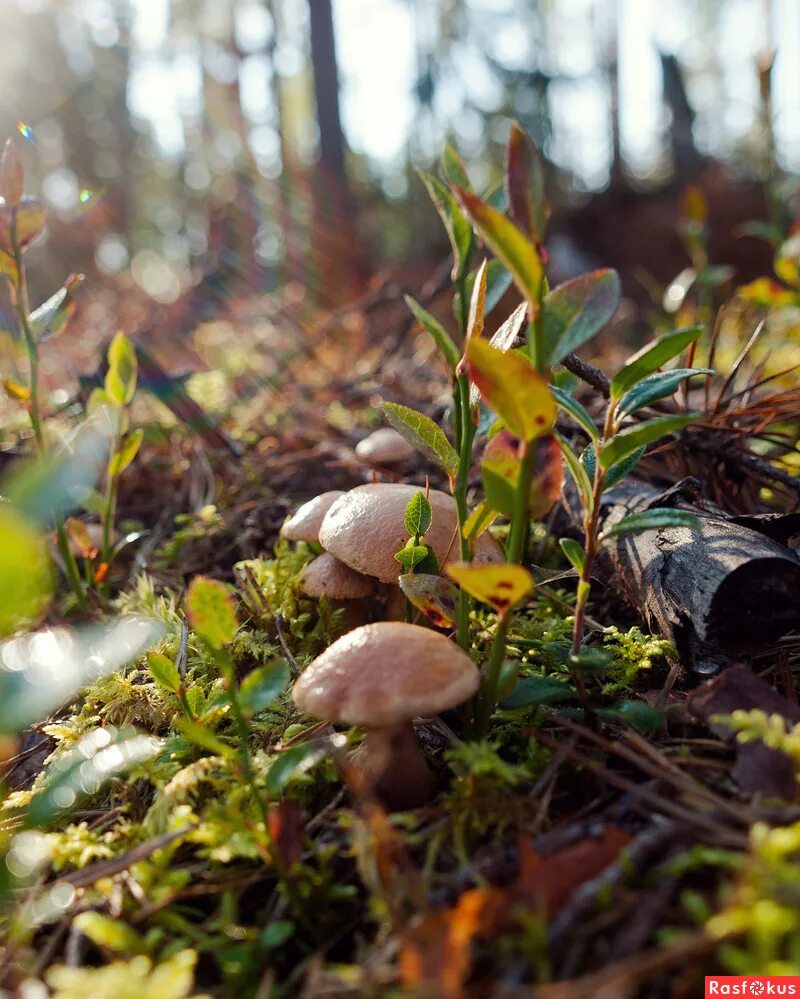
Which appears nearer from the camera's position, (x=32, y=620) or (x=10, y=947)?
(x=10, y=947)

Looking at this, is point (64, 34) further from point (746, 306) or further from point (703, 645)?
point (703, 645)

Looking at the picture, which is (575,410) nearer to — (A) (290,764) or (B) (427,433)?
(B) (427,433)

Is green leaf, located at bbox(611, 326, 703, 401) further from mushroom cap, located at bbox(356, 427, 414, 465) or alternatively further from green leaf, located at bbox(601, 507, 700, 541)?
mushroom cap, located at bbox(356, 427, 414, 465)

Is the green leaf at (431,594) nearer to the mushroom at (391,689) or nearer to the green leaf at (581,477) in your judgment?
the mushroom at (391,689)

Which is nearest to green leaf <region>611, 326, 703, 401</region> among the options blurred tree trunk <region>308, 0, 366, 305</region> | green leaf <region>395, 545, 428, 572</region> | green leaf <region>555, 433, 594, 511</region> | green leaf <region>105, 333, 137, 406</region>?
green leaf <region>555, 433, 594, 511</region>

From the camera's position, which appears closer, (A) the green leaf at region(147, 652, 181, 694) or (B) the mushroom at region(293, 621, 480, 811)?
(B) the mushroom at region(293, 621, 480, 811)

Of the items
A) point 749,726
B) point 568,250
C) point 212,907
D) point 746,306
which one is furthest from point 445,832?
point 568,250

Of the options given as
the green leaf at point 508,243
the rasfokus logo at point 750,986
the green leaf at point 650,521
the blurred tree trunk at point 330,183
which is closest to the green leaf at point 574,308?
the green leaf at point 508,243

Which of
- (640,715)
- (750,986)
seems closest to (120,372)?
(640,715)
